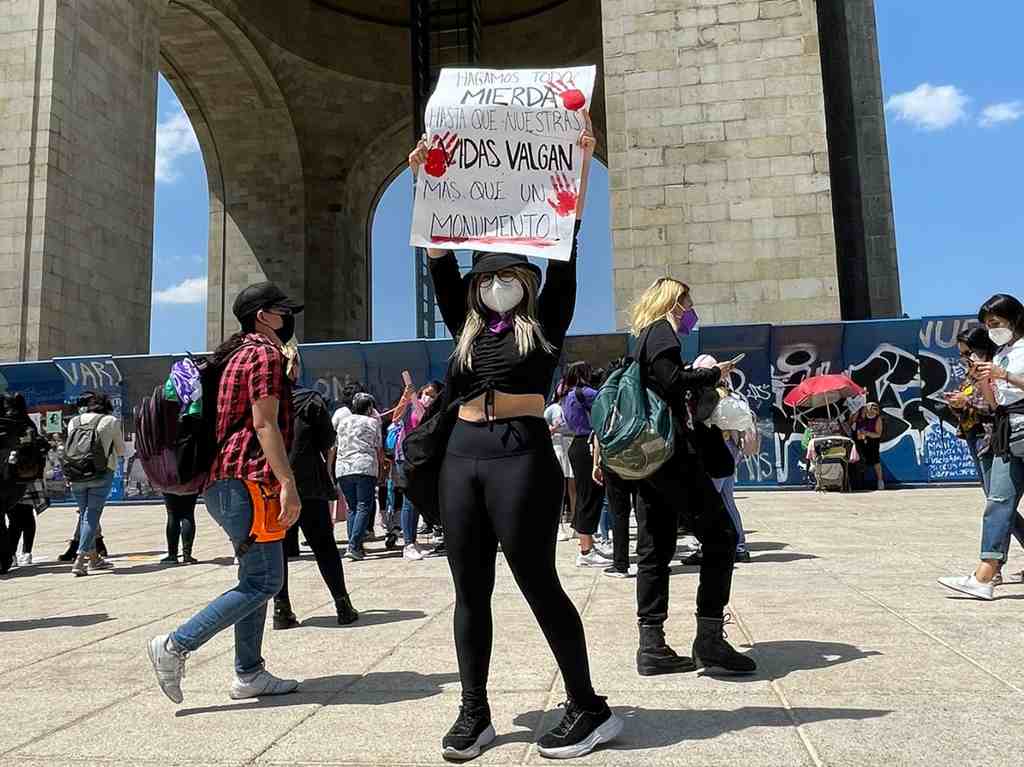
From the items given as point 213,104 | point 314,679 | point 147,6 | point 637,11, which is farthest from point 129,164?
point 314,679

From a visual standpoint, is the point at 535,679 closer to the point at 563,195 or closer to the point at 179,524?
the point at 563,195

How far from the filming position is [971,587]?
484cm

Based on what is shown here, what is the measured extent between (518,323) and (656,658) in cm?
166

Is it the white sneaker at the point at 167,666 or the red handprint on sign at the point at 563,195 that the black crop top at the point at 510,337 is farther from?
the white sneaker at the point at 167,666

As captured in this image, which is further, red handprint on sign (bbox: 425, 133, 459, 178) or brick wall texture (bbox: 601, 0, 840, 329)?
brick wall texture (bbox: 601, 0, 840, 329)

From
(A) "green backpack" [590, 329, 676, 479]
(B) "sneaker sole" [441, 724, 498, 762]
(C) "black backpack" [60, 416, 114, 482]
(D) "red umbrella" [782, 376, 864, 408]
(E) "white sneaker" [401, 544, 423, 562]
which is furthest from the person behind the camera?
(D) "red umbrella" [782, 376, 864, 408]

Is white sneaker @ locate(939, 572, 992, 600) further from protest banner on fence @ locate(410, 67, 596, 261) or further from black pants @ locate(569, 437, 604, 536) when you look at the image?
protest banner on fence @ locate(410, 67, 596, 261)

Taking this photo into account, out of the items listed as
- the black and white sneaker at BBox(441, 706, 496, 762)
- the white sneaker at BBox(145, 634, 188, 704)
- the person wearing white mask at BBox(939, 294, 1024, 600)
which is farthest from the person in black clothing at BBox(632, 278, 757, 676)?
the person wearing white mask at BBox(939, 294, 1024, 600)

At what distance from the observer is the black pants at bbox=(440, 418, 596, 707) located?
2582mm

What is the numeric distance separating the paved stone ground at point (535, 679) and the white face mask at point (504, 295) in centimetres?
149

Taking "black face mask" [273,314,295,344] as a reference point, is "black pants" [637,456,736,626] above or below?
below

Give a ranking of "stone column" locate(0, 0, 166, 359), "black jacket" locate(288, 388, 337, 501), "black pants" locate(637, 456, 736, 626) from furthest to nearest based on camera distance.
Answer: "stone column" locate(0, 0, 166, 359) < "black jacket" locate(288, 388, 337, 501) < "black pants" locate(637, 456, 736, 626)

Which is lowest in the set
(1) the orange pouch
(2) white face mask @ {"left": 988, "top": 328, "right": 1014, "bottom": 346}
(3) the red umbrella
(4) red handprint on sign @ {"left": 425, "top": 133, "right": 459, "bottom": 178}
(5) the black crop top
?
(1) the orange pouch

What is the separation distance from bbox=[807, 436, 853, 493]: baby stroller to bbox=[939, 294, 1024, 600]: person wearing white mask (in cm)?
831
